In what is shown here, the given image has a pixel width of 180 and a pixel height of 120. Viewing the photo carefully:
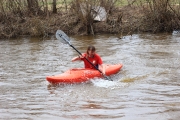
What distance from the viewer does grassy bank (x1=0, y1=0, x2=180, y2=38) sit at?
17.3 meters

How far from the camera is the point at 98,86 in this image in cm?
888

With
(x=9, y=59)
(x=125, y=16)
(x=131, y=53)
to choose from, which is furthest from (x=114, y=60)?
(x=125, y=16)

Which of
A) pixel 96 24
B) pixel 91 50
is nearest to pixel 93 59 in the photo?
pixel 91 50

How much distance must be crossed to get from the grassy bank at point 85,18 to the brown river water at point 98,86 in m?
2.41

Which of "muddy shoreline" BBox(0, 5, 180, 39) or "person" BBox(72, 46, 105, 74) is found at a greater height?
"muddy shoreline" BBox(0, 5, 180, 39)

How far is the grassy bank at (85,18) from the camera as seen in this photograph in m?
17.3

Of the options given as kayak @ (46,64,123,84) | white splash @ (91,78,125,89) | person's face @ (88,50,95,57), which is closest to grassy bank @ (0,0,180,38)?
person's face @ (88,50,95,57)

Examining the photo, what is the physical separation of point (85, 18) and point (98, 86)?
29.6 ft

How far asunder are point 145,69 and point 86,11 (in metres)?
7.38

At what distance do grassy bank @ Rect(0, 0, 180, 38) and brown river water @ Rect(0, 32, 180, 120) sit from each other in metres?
2.41

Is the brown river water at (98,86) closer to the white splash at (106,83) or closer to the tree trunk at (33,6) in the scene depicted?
the white splash at (106,83)

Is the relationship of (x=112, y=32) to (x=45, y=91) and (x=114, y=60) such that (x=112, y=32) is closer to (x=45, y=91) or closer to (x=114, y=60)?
Answer: (x=114, y=60)

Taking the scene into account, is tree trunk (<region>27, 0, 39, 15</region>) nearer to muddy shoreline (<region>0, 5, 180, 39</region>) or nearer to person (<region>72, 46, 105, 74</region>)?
muddy shoreline (<region>0, 5, 180, 39</region>)

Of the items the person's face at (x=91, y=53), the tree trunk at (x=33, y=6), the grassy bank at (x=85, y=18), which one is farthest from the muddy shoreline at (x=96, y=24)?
the person's face at (x=91, y=53)
